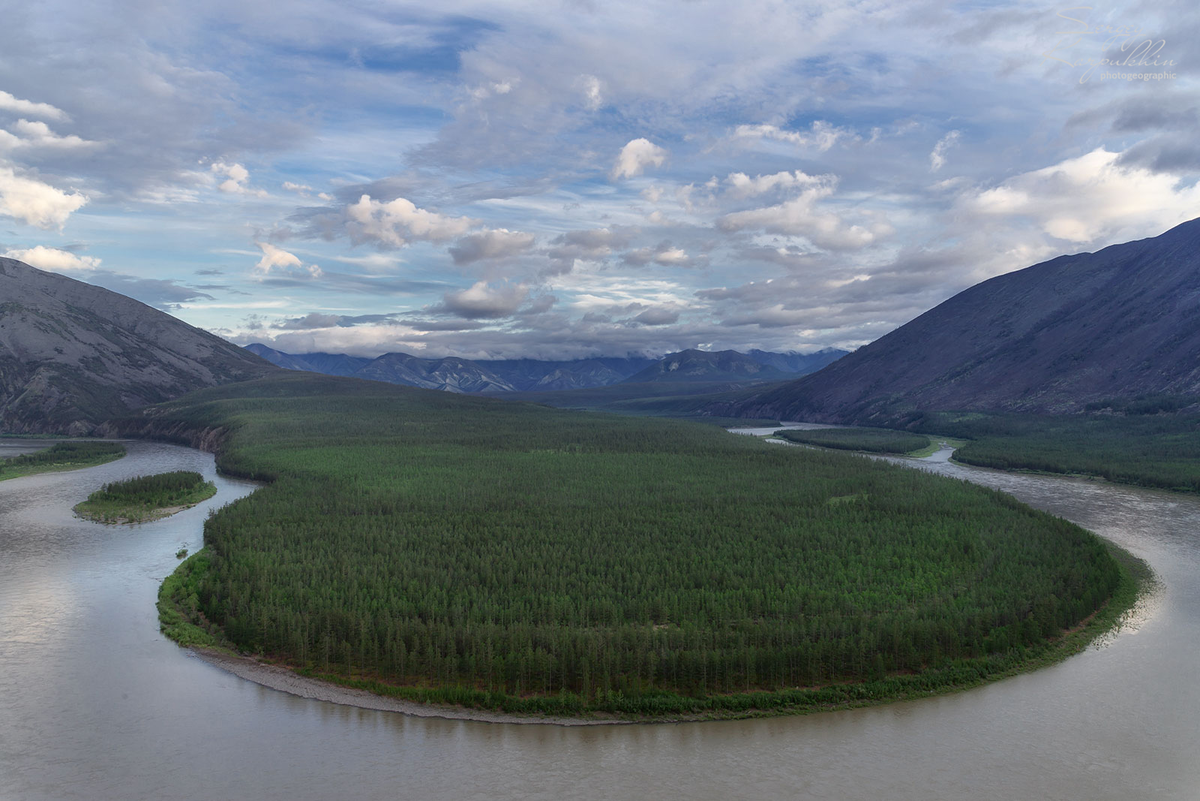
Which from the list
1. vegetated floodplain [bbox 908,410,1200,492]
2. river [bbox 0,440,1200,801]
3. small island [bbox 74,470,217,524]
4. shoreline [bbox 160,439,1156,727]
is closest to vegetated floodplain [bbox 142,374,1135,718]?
shoreline [bbox 160,439,1156,727]

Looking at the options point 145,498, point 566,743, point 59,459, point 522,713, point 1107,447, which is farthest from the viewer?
point 1107,447

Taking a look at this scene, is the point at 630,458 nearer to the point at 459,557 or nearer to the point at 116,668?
the point at 459,557

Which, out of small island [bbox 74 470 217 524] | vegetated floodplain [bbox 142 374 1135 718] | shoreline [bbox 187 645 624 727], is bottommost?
shoreline [bbox 187 645 624 727]

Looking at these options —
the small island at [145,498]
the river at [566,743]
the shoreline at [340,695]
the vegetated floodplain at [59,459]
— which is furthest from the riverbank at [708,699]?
the vegetated floodplain at [59,459]

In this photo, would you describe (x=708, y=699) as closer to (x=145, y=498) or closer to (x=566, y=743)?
(x=566, y=743)

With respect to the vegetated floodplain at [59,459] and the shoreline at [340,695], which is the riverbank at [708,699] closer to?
the shoreline at [340,695]

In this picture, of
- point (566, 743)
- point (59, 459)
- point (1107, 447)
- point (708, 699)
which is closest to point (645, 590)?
point (708, 699)

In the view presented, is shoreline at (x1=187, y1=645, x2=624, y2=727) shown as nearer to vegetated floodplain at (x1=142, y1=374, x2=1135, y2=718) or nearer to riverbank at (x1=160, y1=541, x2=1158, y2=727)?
riverbank at (x1=160, y1=541, x2=1158, y2=727)
